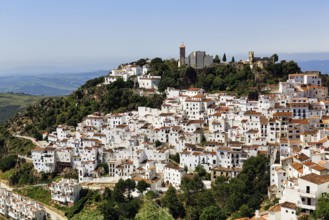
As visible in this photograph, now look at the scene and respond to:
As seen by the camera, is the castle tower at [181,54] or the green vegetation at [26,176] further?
the castle tower at [181,54]

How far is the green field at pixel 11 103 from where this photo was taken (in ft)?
370

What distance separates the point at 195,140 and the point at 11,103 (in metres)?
102

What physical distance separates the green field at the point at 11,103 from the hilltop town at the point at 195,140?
69483 millimetres

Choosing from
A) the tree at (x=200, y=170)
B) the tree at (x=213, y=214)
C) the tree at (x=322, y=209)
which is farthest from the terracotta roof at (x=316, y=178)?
the tree at (x=200, y=170)

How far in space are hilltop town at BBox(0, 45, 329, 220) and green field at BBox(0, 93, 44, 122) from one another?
6948cm

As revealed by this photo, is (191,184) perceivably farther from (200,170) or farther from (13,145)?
(13,145)

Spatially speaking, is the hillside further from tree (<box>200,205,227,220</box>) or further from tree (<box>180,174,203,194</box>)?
tree (<box>200,205,227,220</box>)

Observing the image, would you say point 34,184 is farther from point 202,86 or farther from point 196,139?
point 202,86

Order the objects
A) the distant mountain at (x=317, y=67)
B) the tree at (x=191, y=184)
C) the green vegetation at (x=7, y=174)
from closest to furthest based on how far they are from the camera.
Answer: the tree at (x=191, y=184)
the green vegetation at (x=7, y=174)
the distant mountain at (x=317, y=67)

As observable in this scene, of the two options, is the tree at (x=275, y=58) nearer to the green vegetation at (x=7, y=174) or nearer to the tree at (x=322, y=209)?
the green vegetation at (x=7, y=174)

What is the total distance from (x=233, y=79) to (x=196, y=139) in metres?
13.4

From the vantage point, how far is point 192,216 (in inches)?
1115

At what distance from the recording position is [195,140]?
37.4 m

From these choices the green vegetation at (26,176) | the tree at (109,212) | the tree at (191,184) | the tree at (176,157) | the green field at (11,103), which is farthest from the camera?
the green field at (11,103)
